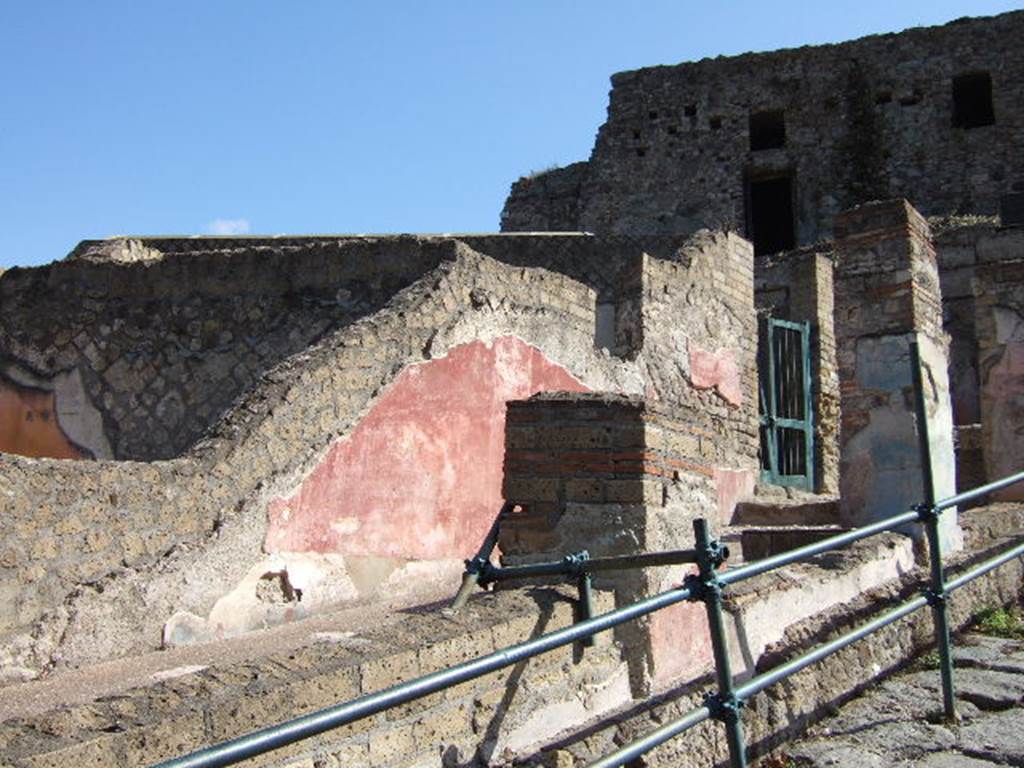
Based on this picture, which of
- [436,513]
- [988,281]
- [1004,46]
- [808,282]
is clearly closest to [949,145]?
[1004,46]

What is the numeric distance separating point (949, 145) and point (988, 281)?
16053mm

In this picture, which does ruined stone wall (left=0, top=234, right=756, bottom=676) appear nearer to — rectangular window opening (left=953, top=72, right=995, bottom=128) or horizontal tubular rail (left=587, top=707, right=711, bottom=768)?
horizontal tubular rail (left=587, top=707, right=711, bottom=768)

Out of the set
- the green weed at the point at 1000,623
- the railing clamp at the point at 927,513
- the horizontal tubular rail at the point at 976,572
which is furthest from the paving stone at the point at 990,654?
the railing clamp at the point at 927,513

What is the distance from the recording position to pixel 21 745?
1872mm

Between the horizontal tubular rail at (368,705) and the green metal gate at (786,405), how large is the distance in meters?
→ 7.89

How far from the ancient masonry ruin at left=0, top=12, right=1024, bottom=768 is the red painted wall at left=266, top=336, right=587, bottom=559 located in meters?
0.02

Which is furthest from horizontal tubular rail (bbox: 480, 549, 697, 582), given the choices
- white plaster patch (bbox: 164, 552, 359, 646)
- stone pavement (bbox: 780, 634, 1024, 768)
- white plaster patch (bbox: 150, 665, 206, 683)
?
white plaster patch (bbox: 164, 552, 359, 646)

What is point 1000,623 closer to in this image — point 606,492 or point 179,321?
point 606,492

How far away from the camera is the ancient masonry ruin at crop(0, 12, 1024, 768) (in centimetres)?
283

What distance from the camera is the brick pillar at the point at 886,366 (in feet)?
18.6

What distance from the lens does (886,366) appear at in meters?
5.78

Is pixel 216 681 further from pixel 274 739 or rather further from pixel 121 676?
pixel 121 676

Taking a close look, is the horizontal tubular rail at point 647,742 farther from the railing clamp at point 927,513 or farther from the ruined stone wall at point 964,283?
the ruined stone wall at point 964,283

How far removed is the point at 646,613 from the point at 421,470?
A: 372cm
